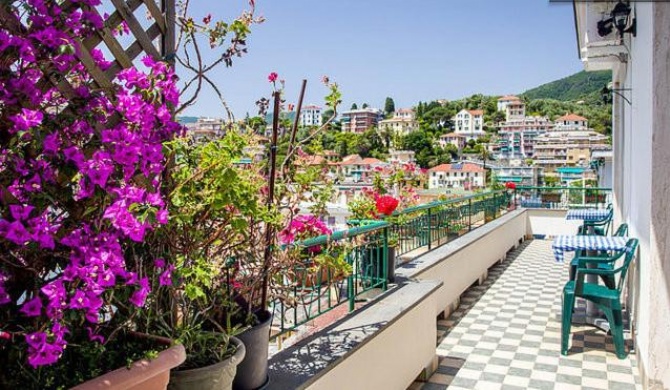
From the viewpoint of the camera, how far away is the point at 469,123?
121500mm

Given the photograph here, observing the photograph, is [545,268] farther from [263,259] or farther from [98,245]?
[98,245]

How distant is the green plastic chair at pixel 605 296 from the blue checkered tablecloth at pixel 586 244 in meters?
0.10

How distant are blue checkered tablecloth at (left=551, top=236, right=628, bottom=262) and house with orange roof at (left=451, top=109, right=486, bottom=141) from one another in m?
116

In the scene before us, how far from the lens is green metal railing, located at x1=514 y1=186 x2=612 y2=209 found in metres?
12.1

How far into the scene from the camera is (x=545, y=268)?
8.57 meters

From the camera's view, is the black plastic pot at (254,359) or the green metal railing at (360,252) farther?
the green metal railing at (360,252)

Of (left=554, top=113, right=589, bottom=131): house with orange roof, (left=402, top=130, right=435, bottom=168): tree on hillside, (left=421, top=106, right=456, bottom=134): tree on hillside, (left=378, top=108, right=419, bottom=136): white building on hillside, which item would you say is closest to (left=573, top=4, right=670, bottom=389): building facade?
(left=402, top=130, right=435, bottom=168): tree on hillside

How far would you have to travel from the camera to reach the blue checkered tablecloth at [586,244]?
4625mm

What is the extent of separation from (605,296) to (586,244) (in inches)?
24.4

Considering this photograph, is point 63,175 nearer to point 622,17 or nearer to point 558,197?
point 622,17

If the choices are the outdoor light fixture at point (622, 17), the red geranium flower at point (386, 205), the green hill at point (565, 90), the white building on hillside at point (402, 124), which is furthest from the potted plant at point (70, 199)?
the green hill at point (565, 90)

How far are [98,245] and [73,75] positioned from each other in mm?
483

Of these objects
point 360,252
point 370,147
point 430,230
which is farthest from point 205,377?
A: point 370,147

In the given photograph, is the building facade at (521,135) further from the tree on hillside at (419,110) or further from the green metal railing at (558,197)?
the green metal railing at (558,197)
